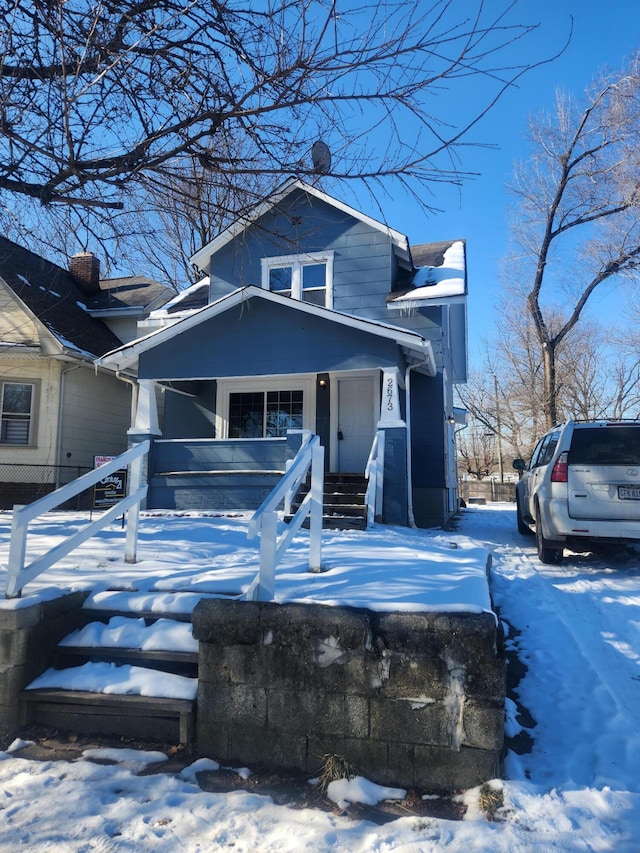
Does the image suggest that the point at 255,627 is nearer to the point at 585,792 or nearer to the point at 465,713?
the point at 465,713

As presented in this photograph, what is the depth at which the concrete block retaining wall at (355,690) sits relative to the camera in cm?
278

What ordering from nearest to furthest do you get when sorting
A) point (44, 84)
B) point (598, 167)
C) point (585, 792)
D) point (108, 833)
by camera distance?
point (108, 833), point (585, 792), point (44, 84), point (598, 167)

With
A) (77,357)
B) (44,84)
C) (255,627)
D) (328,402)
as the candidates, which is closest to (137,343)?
(77,357)

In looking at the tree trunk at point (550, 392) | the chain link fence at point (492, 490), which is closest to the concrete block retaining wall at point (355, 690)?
the tree trunk at point (550, 392)

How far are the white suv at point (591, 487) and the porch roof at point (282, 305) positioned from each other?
3.24 metres

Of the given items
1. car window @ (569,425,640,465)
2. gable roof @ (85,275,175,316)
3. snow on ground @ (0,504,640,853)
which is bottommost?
snow on ground @ (0,504,640,853)

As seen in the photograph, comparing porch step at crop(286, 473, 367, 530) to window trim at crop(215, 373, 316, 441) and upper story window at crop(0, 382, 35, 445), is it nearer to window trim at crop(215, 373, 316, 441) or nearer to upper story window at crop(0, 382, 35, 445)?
window trim at crop(215, 373, 316, 441)

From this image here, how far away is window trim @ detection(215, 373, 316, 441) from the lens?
40.4 ft

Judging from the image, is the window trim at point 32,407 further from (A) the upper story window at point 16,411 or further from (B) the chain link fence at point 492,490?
(B) the chain link fence at point 492,490

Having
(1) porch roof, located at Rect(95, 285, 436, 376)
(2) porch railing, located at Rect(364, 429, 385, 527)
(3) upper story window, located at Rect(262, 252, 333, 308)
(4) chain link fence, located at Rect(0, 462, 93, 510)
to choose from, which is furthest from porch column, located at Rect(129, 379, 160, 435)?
(2) porch railing, located at Rect(364, 429, 385, 527)

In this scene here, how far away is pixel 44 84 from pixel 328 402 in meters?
8.57

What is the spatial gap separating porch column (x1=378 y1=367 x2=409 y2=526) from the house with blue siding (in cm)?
2

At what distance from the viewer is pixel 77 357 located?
41.6ft

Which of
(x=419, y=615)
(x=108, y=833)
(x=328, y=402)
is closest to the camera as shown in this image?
(x=108, y=833)
